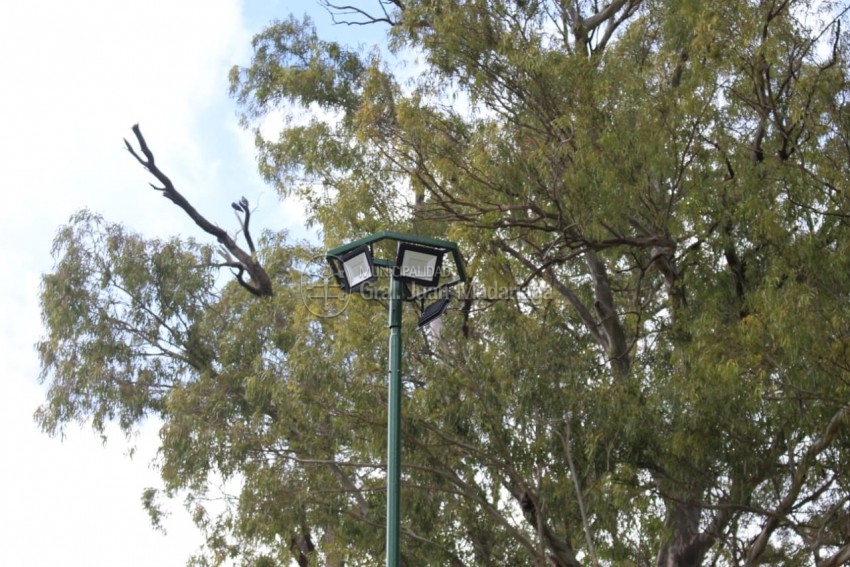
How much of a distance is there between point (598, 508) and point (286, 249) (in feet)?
22.3

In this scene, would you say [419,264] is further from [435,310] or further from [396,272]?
[435,310]

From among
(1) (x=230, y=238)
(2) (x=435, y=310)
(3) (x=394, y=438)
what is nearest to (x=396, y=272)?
(2) (x=435, y=310)

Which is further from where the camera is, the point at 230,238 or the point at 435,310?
the point at 230,238

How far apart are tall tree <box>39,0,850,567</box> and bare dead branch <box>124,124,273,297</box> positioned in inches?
123

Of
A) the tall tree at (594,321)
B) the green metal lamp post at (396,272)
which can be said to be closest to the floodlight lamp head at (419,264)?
the green metal lamp post at (396,272)

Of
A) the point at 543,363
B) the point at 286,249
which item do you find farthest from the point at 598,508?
the point at 286,249

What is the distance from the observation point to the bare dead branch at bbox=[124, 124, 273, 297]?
15.6 m

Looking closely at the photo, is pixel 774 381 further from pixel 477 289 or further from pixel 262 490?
pixel 262 490

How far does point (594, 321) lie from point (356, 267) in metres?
5.28

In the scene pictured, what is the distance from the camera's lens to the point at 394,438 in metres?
6.86

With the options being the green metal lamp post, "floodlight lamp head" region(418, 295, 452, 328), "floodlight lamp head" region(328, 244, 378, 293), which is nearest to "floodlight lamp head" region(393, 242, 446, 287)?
the green metal lamp post

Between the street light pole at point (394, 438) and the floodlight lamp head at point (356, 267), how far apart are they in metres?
0.18

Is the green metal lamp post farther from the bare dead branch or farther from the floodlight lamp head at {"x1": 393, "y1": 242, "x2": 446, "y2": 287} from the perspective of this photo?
the bare dead branch

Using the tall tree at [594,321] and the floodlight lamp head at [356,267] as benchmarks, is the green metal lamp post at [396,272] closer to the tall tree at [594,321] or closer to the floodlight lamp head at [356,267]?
the floodlight lamp head at [356,267]
